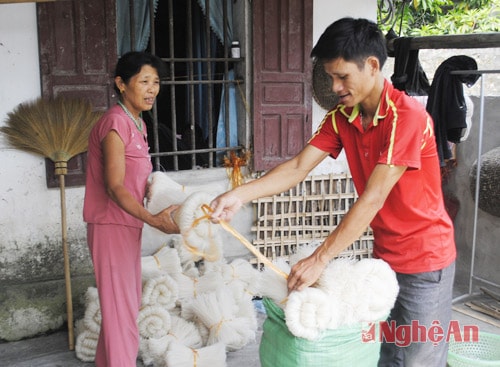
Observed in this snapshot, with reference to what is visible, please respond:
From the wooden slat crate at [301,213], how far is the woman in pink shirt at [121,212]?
2.00 m

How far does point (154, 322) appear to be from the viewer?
3.87 meters

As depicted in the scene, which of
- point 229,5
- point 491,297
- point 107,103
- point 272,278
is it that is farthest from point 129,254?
point 491,297

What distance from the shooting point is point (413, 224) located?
2.25 m

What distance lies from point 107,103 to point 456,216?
3.81 meters

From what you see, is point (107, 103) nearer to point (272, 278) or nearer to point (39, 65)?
point (39, 65)

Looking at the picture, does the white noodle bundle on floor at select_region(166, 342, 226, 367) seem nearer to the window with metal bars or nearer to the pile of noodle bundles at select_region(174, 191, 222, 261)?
the pile of noodle bundles at select_region(174, 191, 222, 261)

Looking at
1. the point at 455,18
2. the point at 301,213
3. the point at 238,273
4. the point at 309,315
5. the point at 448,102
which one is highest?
the point at 455,18

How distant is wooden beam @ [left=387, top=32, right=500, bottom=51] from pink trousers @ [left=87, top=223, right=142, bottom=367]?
300cm

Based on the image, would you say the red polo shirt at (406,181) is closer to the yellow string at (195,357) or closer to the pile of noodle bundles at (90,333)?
the yellow string at (195,357)

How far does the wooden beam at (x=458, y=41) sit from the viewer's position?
168 inches

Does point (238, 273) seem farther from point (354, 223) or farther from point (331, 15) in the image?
point (354, 223)

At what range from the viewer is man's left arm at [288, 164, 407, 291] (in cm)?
209

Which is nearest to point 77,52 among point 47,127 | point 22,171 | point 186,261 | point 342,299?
point 47,127

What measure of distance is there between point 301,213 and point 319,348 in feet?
10.5
